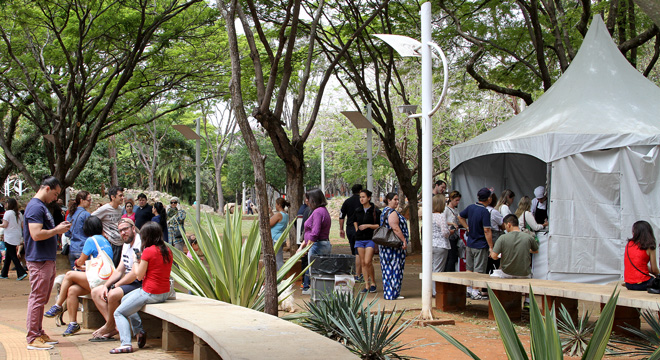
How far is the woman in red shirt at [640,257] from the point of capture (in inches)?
287

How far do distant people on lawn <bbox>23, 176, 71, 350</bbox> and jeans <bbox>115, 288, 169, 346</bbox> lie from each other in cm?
76

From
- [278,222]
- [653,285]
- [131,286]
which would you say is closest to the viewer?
[653,285]

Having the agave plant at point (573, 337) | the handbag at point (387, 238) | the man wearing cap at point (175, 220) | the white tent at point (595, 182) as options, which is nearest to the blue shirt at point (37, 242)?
the handbag at point (387, 238)

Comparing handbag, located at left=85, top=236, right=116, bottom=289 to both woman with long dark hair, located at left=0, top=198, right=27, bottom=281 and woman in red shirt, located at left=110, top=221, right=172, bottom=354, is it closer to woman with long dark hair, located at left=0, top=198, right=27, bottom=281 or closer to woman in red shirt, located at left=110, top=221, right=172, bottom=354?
woman in red shirt, located at left=110, top=221, right=172, bottom=354

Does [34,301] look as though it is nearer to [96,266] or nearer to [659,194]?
[96,266]

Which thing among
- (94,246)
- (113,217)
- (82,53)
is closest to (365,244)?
(113,217)

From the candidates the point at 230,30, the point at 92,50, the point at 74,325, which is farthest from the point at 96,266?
the point at 92,50

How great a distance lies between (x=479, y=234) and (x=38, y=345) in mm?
6242

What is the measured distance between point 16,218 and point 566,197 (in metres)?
11.0

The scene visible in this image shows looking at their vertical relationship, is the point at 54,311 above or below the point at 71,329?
above

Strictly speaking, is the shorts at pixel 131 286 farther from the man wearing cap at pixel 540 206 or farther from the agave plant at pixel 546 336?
the man wearing cap at pixel 540 206

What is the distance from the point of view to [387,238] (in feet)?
32.7

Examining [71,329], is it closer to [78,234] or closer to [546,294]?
[78,234]

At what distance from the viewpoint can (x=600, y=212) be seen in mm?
10117
